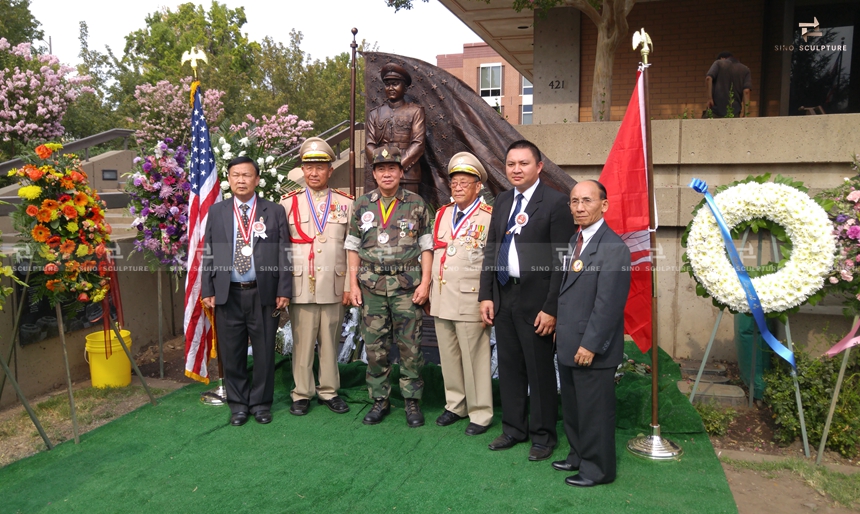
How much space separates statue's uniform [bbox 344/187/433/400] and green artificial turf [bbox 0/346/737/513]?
0.51 metres

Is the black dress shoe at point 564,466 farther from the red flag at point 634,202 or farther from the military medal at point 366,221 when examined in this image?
the military medal at point 366,221

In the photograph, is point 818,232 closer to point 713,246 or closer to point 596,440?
point 713,246

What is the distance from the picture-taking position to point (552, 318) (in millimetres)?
3465

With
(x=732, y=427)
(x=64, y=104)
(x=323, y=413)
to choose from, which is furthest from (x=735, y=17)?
(x=64, y=104)

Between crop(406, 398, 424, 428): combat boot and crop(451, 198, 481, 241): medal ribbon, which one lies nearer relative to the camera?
crop(451, 198, 481, 241): medal ribbon

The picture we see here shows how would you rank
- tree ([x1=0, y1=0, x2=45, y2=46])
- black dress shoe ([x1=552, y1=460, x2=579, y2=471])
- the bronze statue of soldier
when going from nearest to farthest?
1. black dress shoe ([x1=552, y1=460, x2=579, y2=471])
2. the bronze statue of soldier
3. tree ([x1=0, y1=0, x2=45, y2=46])

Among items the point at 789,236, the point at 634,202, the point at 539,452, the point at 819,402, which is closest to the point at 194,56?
the point at 634,202

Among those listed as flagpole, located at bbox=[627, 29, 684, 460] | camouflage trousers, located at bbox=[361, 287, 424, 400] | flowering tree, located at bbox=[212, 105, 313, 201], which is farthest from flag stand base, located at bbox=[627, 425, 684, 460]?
flowering tree, located at bbox=[212, 105, 313, 201]

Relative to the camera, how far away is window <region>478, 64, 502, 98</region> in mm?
37562

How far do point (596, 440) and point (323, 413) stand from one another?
6.91 ft

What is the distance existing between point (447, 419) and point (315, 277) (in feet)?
4.54

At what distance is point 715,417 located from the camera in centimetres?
425

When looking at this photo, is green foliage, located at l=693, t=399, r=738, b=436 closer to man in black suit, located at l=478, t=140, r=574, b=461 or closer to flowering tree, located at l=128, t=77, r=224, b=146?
man in black suit, located at l=478, t=140, r=574, b=461

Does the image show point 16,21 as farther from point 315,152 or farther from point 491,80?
point 491,80
